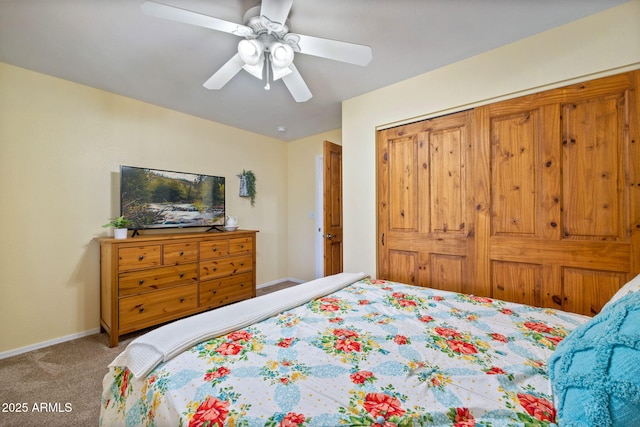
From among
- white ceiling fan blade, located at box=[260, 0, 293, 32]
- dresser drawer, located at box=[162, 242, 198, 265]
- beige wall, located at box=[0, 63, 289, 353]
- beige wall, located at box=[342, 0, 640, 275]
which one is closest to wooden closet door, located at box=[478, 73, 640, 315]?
beige wall, located at box=[342, 0, 640, 275]

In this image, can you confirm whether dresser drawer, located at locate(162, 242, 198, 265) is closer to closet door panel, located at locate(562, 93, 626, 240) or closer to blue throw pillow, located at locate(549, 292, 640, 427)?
blue throw pillow, located at locate(549, 292, 640, 427)

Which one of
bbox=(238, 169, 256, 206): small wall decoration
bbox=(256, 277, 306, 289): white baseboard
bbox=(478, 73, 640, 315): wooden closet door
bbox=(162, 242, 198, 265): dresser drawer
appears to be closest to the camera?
bbox=(478, 73, 640, 315): wooden closet door

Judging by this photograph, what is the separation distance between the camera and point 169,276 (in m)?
2.75

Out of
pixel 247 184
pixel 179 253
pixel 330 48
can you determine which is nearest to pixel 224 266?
pixel 179 253

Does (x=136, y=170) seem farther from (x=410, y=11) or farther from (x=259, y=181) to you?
(x=410, y=11)

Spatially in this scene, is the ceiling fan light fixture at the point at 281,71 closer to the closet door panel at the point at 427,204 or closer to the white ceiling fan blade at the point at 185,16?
the white ceiling fan blade at the point at 185,16

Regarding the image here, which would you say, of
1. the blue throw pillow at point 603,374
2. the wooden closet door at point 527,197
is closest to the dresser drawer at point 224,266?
the wooden closet door at point 527,197

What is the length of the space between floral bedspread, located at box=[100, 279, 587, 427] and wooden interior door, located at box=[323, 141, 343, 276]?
1.70m

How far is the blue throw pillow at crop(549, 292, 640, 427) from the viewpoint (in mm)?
543

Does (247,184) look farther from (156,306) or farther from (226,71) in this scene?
(226,71)

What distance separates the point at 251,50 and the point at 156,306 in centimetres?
252

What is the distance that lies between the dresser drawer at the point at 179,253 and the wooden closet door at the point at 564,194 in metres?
2.90

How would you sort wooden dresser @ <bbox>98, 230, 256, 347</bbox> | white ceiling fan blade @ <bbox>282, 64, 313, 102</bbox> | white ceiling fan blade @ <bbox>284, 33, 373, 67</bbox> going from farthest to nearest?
wooden dresser @ <bbox>98, 230, 256, 347</bbox>
white ceiling fan blade @ <bbox>282, 64, 313, 102</bbox>
white ceiling fan blade @ <bbox>284, 33, 373, 67</bbox>

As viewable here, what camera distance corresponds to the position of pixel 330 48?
161 centimetres
